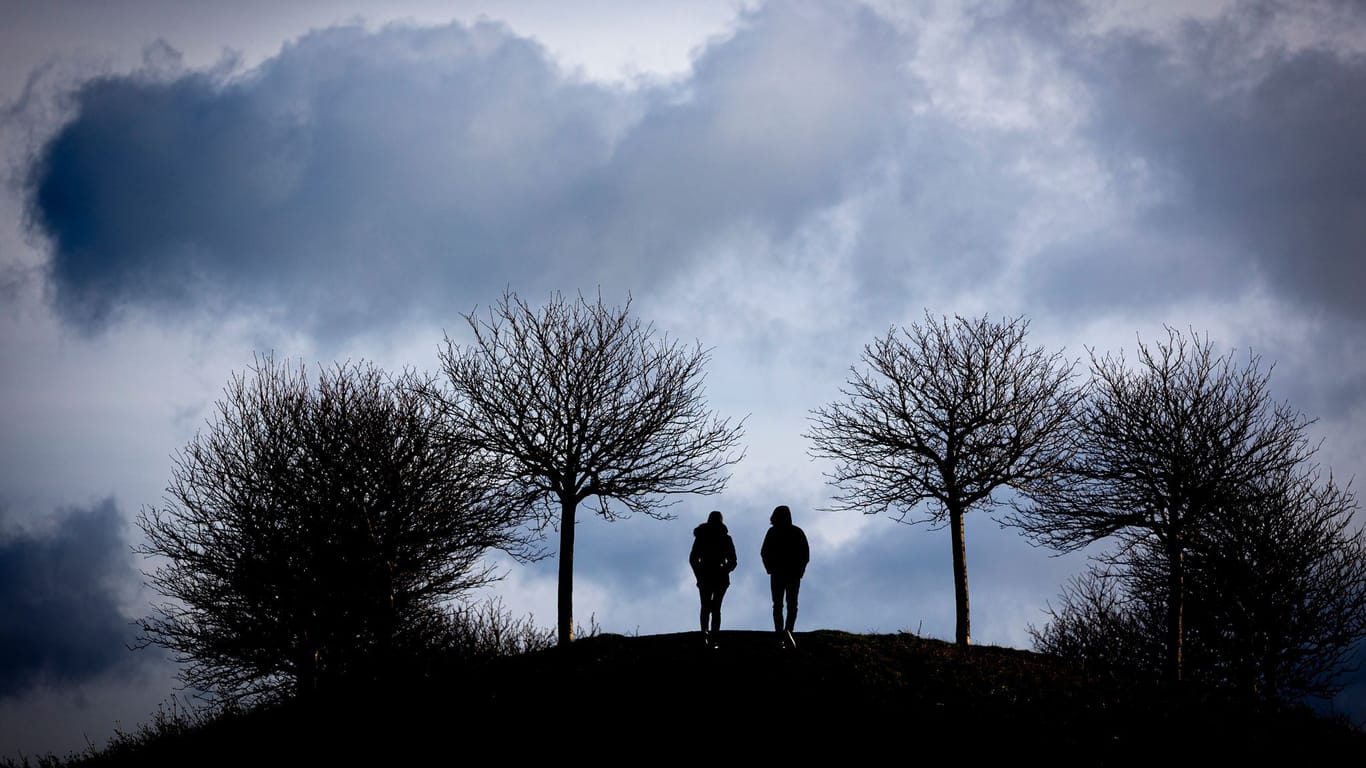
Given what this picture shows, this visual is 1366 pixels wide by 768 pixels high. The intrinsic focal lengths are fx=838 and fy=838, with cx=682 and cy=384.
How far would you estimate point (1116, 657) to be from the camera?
2769 centimetres

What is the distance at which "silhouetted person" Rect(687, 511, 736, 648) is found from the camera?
13766 mm

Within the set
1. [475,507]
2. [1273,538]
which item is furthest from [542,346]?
[1273,538]

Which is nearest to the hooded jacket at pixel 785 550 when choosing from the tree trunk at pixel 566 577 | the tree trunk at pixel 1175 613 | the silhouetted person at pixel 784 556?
the silhouetted person at pixel 784 556

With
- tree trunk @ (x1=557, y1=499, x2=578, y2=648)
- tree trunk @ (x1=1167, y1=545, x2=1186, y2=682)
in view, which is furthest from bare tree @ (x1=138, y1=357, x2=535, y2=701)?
tree trunk @ (x1=1167, y1=545, x2=1186, y2=682)

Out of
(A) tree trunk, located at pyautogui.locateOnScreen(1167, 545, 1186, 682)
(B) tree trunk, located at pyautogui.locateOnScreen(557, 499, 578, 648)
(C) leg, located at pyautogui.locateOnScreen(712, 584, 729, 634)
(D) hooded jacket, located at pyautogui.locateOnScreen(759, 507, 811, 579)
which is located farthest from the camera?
(A) tree trunk, located at pyautogui.locateOnScreen(1167, 545, 1186, 682)

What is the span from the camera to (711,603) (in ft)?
46.6

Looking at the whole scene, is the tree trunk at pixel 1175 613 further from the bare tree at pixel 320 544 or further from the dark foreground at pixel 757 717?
the bare tree at pixel 320 544

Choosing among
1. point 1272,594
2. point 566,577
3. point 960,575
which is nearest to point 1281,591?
point 1272,594

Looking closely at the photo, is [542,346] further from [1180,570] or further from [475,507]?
[1180,570]

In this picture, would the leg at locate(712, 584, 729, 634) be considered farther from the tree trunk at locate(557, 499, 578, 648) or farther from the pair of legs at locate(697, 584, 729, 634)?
the tree trunk at locate(557, 499, 578, 648)

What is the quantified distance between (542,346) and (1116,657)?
22.1 metres

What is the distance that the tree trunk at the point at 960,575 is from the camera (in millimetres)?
17438

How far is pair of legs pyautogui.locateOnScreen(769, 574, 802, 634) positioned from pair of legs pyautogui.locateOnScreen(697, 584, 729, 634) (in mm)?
Result: 827

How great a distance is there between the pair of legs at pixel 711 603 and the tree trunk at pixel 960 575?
599 centimetres
